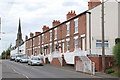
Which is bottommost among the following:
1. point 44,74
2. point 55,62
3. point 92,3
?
point 44,74

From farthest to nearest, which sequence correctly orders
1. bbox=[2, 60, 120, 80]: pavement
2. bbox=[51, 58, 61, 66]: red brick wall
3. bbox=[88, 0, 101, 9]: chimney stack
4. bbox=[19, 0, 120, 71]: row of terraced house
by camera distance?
bbox=[51, 58, 61, 66]: red brick wall → bbox=[88, 0, 101, 9]: chimney stack → bbox=[19, 0, 120, 71]: row of terraced house → bbox=[2, 60, 120, 80]: pavement

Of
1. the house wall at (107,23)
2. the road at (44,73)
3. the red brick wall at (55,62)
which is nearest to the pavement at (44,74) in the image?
the road at (44,73)

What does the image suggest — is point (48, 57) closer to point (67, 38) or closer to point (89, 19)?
point (67, 38)

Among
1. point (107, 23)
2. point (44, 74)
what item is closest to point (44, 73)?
point (44, 74)

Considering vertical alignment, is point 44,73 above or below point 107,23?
below

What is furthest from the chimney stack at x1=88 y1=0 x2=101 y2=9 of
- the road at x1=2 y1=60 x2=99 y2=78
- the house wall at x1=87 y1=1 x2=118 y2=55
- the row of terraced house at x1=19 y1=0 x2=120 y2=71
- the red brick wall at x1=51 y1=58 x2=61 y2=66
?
the red brick wall at x1=51 y1=58 x2=61 y2=66

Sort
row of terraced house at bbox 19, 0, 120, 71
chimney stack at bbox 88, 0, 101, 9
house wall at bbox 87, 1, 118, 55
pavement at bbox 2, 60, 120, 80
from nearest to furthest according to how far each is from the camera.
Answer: pavement at bbox 2, 60, 120, 80
row of terraced house at bbox 19, 0, 120, 71
house wall at bbox 87, 1, 118, 55
chimney stack at bbox 88, 0, 101, 9

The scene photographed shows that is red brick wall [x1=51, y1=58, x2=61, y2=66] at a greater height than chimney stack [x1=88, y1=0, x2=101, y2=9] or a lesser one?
lesser

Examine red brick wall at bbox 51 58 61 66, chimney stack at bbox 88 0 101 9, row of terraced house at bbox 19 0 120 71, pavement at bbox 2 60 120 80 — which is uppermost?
chimney stack at bbox 88 0 101 9

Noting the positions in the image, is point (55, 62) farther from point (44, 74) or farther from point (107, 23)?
point (44, 74)

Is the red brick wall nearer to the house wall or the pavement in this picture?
the house wall

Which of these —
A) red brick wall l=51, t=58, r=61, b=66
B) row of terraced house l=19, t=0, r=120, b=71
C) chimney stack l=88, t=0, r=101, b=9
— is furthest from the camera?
red brick wall l=51, t=58, r=61, b=66

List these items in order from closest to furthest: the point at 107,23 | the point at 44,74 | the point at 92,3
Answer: the point at 44,74 < the point at 107,23 < the point at 92,3

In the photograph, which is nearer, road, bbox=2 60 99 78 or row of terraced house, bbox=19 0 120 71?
road, bbox=2 60 99 78
